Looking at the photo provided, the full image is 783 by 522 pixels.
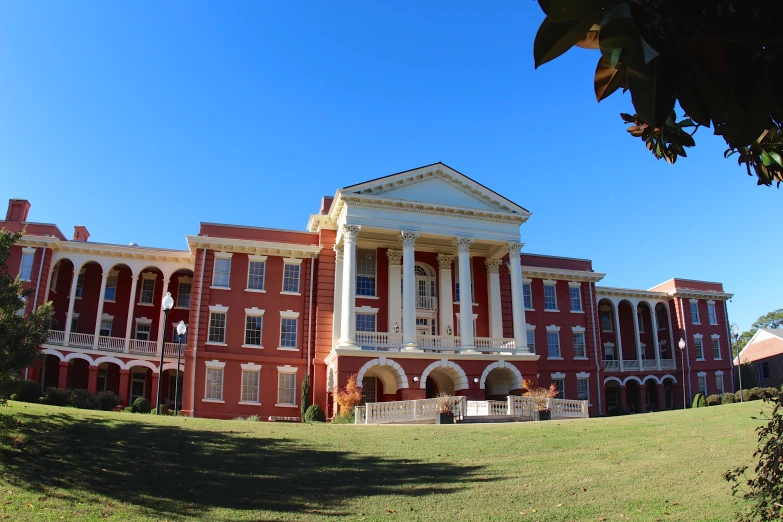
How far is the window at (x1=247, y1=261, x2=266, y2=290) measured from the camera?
39250mm

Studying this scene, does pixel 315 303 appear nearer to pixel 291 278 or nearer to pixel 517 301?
pixel 291 278

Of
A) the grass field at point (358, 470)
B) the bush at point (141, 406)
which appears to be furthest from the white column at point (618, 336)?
the bush at point (141, 406)

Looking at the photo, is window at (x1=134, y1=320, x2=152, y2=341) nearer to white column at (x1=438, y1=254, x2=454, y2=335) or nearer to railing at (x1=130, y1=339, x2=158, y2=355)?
railing at (x1=130, y1=339, x2=158, y2=355)

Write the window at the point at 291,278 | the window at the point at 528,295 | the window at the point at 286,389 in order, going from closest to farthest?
the window at the point at 286,389 → the window at the point at 291,278 → the window at the point at 528,295

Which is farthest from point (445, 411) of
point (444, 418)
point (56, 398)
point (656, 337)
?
point (656, 337)

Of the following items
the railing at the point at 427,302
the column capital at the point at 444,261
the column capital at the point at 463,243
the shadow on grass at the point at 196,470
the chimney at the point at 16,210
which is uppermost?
the chimney at the point at 16,210

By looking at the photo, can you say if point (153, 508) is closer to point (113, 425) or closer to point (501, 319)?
point (113, 425)

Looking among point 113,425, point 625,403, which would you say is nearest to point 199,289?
point 113,425

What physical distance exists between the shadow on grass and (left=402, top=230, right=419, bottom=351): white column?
50.2ft

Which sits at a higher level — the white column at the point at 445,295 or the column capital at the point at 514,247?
the column capital at the point at 514,247

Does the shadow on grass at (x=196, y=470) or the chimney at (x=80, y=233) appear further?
the chimney at (x=80, y=233)

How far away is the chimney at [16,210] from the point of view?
134 feet

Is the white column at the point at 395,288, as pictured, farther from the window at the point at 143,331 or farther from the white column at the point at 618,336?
the white column at the point at 618,336

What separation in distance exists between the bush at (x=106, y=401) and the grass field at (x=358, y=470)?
9.51 m
